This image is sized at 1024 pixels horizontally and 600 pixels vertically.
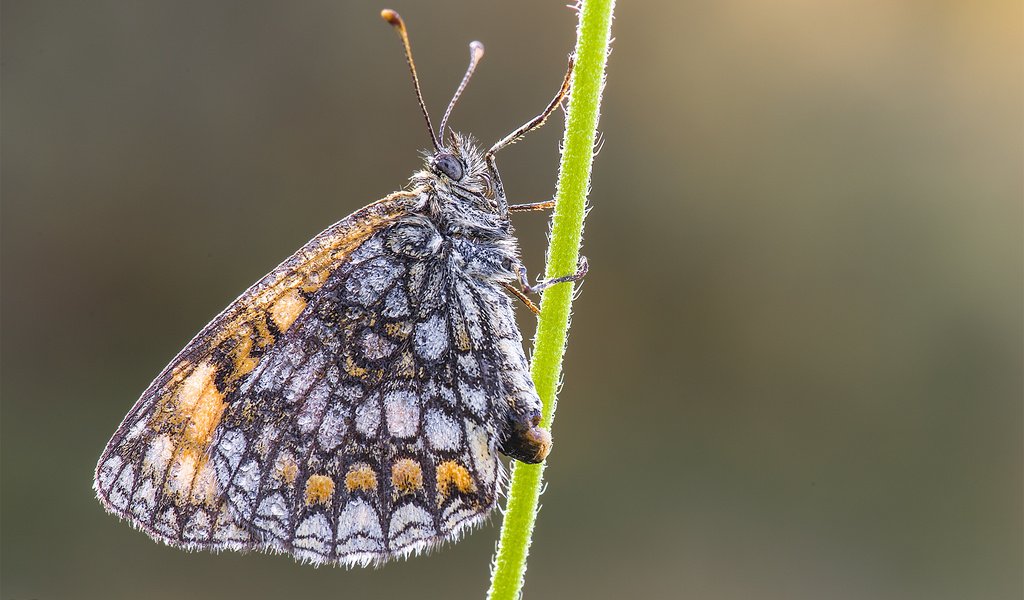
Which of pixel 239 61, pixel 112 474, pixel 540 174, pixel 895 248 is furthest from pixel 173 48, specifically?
pixel 895 248

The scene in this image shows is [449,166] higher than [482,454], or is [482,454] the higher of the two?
[449,166]

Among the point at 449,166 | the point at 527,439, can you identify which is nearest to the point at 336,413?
the point at 527,439

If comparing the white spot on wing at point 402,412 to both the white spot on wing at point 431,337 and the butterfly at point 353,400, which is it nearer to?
the butterfly at point 353,400

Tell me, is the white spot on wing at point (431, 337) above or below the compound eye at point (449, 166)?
below

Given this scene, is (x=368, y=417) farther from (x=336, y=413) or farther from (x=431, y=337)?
(x=431, y=337)

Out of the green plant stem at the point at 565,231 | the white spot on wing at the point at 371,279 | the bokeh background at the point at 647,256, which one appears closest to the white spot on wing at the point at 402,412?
the white spot on wing at the point at 371,279

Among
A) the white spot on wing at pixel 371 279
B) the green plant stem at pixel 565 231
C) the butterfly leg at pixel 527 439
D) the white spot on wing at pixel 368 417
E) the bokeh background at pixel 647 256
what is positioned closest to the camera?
the green plant stem at pixel 565 231
